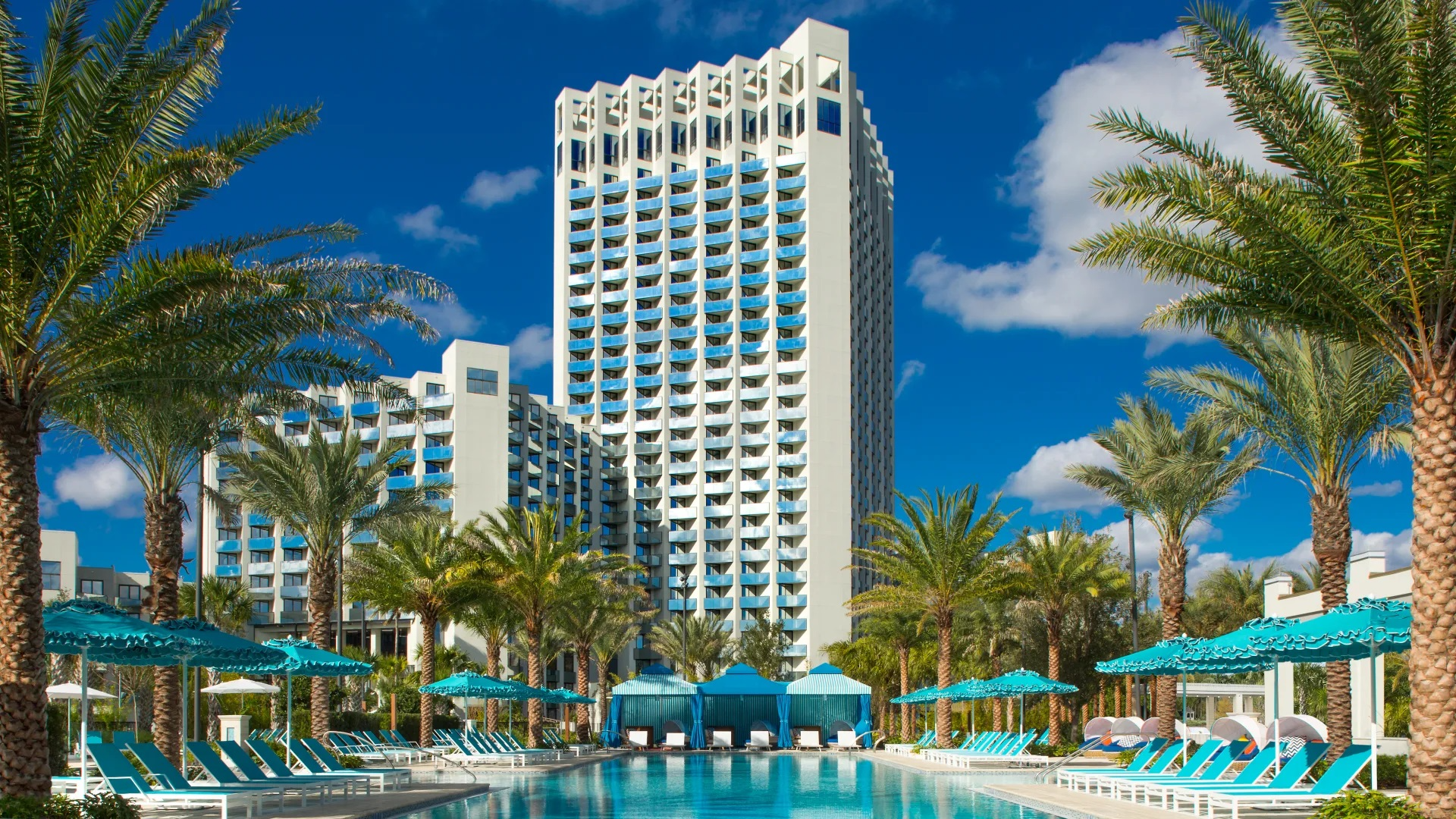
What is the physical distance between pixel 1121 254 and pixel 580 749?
3254 centimetres

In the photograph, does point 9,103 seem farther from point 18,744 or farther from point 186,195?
point 18,744

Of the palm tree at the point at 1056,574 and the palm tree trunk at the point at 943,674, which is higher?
the palm tree at the point at 1056,574

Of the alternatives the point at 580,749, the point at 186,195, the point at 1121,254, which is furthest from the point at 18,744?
the point at 580,749

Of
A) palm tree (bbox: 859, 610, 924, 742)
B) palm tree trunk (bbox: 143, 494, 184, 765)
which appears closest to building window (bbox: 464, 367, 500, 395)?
palm tree (bbox: 859, 610, 924, 742)

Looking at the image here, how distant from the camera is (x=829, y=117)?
96.8 m

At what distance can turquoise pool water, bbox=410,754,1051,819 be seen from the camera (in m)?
20.0

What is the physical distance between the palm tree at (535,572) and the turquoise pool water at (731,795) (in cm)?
426

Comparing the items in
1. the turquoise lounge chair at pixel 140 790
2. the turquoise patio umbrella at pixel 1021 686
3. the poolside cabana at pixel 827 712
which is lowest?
the poolside cabana at pixel 827 712

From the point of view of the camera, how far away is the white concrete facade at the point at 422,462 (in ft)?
268

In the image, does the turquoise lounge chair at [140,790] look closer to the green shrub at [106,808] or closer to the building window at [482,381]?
the green shrub at [106,808]

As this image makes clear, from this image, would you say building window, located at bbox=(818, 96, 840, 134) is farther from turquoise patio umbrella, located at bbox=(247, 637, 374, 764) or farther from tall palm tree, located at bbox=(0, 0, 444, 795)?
tall palm tree, located at bbox=(0, 0, 444, 795)

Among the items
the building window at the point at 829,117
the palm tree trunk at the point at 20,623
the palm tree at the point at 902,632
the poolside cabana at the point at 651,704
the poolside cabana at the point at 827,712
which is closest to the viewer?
Result: the palm tree trunk at the point at 20,623

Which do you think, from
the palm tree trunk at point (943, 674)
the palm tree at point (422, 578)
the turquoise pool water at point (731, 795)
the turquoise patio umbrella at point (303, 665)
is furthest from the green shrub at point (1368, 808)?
the palm tree trunk at point (943, 674)

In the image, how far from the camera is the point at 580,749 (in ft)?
142
